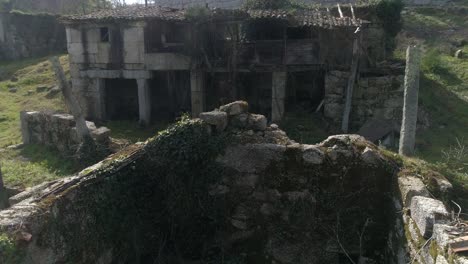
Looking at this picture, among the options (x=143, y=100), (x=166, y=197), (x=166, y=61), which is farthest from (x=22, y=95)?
(x=166, y=197)

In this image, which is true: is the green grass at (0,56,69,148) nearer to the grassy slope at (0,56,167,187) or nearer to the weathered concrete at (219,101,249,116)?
the grassy slope at (0,56,167,187)

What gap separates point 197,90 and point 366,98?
711 cm

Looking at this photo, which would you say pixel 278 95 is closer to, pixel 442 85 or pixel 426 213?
pixel 442 85

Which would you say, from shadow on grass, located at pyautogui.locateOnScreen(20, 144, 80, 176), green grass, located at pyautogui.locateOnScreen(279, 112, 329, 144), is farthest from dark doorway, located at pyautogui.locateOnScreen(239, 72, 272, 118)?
shadow on grass, located at pyautogui.locateOnScreen(20, 144, 80, 176)

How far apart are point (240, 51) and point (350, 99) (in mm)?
4908

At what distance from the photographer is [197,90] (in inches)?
714

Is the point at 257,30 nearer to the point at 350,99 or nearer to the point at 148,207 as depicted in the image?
the point at 350,99

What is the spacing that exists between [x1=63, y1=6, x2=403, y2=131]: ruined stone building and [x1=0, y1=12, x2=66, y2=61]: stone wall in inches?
529

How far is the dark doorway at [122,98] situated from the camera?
20156 millimetres

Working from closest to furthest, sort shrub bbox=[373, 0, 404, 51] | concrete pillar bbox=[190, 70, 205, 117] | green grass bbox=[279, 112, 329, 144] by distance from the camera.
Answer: green grass bbox=[279, 112, 329, 144]
concrete pillar bbox=[190, 70, 205, 117]
shrub bbox=[373, 0, 404, 51]

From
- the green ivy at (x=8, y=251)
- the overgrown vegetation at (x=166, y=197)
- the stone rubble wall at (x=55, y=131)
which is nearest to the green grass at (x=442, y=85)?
the overgrown vegetation at (x=166, y=197)

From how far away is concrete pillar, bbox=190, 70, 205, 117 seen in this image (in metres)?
18.0

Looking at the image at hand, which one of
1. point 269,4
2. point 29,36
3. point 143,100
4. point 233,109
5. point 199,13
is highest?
point 269,4

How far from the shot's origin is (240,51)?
57.3 feet
